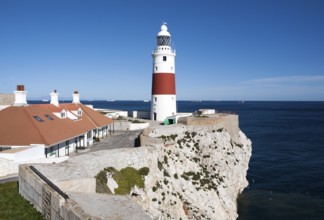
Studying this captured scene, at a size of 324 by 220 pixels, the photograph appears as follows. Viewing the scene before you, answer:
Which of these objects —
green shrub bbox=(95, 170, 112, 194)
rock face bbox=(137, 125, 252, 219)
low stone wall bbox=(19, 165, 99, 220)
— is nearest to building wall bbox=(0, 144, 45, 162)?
green shrub bbox=(95, 170, 112, 194)

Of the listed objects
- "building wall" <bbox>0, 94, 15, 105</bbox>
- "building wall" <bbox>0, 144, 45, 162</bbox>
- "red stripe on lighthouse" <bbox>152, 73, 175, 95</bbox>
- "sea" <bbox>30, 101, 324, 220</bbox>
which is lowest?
"sea" <bbox>30, 101, 324, 220</bbox>

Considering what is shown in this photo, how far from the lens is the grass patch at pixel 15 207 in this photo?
10827 millimetres

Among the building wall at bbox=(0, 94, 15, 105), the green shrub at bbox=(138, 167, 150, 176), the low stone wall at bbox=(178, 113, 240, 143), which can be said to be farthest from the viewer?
the low stone wall at bbox=(178, 113, 240, 143)

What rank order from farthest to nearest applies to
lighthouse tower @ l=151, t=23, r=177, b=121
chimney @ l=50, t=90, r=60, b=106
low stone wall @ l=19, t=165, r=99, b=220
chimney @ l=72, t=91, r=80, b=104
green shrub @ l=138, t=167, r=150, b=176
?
1. lighthouse tower @ l=151, t=23, r=177, b=121
2. chimney @ l=72, t=91, r=80, b=104
3. chimney @ l=50, t=90, r=60, b=106
4. green shrub @ l=138, t=167, r=150, b=176
5. low stone wall @ l=19, t=165, r=99, b=220

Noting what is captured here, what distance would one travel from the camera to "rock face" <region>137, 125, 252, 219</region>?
80.3 ft

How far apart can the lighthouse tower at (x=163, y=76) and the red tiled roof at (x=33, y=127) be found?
15225mm

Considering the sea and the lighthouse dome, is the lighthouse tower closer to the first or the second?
the lighthouse dome

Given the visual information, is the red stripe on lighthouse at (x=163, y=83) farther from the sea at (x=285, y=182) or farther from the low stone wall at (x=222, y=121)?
the sea at (x=285, y=182)

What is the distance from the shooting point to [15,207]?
1171 cm

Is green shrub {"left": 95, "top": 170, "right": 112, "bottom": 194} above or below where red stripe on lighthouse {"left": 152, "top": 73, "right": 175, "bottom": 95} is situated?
below

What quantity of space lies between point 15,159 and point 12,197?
7.87 metres

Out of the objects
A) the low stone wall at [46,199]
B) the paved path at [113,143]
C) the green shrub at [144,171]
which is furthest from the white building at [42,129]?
the low stone wall at [46,199]

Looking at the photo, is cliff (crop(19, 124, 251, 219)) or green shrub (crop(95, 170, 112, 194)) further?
green shrub (crop(95, 170, 112, 194))

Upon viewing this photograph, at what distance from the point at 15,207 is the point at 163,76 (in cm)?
3461
